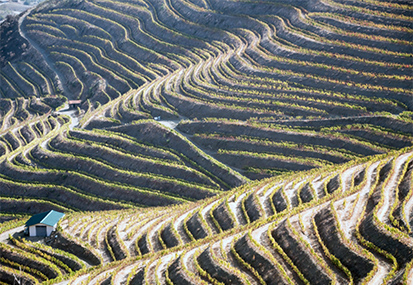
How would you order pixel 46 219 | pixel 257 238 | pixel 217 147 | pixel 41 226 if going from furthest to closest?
pixel 217 147, pixel 46 219, pixel 41 226, pixel 257 238

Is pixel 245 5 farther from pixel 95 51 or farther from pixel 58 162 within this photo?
pixel 58 162

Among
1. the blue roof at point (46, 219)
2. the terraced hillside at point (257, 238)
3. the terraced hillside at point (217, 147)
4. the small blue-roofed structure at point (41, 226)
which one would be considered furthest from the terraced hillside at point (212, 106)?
the small blue-roofed structure at point (41, 226)

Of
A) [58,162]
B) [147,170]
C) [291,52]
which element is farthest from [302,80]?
[58,162]

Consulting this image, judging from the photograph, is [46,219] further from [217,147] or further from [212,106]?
[212,106]

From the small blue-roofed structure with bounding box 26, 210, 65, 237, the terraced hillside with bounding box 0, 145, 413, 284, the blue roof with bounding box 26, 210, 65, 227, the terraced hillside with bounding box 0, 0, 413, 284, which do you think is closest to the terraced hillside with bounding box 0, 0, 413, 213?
the terraced hillside with bounding box 0, 0, 413, 284

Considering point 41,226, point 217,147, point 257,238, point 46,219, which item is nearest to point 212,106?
point 217,147

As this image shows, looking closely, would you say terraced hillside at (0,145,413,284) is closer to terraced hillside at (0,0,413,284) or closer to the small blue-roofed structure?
terraced hillside at (0,0,413,284)

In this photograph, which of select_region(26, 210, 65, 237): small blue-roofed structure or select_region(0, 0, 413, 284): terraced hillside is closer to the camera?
select_region(0, 0, 413, 284): terraced hillside

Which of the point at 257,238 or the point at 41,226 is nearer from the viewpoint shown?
the point at 257,238
